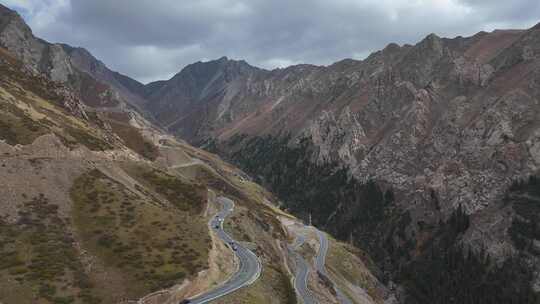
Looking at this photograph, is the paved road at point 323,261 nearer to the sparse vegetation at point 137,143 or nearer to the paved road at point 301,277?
the paved road at point 301,277

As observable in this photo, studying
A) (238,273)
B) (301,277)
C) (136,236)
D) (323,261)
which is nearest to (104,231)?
(136,236)

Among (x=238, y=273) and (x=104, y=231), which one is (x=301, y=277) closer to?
(x=238, y=273)

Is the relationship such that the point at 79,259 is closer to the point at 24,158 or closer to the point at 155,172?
the point at 24,158

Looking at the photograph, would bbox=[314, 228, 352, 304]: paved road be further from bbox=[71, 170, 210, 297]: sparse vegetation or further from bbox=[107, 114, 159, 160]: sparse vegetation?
bbox=[107, 114, 159, 160]: sparse vegetation

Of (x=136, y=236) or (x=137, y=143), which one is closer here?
(x=136, y=236)

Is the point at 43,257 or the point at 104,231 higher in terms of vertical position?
the point at 104,231

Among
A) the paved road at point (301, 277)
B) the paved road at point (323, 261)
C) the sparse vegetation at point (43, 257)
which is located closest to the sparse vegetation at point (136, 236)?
the sparse vegetation at point (43, 257)

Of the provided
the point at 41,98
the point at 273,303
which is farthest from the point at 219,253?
the point at 41,98

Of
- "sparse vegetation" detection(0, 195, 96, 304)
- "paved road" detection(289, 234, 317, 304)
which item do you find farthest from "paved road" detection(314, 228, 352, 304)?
"sparse vegetation" detection(0, 195, 96, 304)

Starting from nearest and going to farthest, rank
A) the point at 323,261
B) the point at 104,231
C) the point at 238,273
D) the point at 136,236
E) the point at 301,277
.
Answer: the point at 136,236 < the point at 104,231 < the point at 238,273 < the point at 301,277 < the point at 323,261
